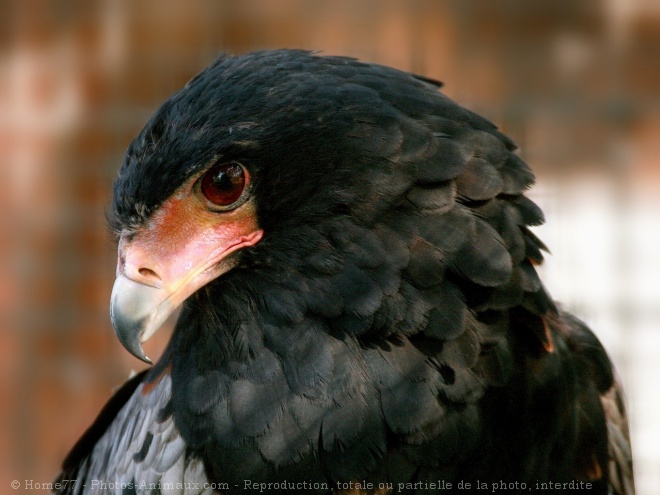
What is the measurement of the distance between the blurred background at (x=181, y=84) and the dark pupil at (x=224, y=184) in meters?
3.02

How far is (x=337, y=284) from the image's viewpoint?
1.98m

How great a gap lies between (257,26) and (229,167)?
3.19 meters

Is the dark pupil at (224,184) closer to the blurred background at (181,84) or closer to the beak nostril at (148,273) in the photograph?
the beak nostril at (148,273)

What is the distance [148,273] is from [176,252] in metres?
0.08

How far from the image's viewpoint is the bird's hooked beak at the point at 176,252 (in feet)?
6.40

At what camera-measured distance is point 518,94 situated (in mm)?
5000

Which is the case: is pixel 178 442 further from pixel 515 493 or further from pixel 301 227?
pixel 515 493

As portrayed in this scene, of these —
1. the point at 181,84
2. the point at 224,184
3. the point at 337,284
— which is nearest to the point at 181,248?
the point at 224,184

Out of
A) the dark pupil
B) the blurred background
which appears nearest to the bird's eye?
the dark pupil

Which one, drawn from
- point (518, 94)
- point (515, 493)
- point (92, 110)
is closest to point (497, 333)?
point (515, 493)

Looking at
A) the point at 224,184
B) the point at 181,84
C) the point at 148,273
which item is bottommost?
the point at 181,84

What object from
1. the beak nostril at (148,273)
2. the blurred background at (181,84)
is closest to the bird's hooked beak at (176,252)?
the beak nostril at (148,273)

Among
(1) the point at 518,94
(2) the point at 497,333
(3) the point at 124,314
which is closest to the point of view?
(3) the point at 124,314

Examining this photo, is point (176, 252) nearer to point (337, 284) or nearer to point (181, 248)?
point (181, 248)
